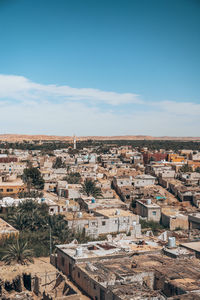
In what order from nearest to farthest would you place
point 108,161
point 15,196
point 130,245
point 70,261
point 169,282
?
point 169,282
point 70,261
point 130,245
point 15,196
point 108,161

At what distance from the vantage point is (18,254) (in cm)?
2361

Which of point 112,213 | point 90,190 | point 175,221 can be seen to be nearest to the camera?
point 112,213

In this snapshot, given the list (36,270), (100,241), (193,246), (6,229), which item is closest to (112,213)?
(6,229)

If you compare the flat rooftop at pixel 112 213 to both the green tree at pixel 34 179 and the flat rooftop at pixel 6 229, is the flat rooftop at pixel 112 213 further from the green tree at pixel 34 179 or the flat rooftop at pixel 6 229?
the green tree at pixel 34 179

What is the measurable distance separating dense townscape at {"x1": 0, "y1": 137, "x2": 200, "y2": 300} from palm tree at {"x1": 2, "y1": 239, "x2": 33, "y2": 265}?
0.06m

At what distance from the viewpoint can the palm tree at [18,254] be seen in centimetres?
2359

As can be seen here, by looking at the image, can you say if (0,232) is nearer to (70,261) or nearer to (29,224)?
(29,224)

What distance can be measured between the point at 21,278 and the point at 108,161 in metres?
55.5

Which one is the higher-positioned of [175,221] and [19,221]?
[19,221]

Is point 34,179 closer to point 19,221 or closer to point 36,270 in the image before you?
point 19,221

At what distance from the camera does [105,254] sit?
19875 millimetres

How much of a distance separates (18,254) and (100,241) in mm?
5069

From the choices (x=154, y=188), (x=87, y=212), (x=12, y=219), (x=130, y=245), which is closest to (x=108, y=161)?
(x=154, y=188)

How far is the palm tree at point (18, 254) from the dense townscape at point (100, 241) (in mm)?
58
